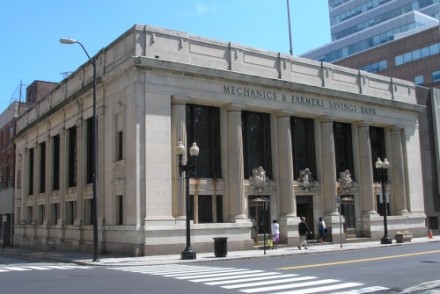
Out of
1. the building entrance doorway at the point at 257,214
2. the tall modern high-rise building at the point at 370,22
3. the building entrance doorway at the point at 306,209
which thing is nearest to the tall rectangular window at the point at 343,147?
the building entrance doorway at the point at 306,209

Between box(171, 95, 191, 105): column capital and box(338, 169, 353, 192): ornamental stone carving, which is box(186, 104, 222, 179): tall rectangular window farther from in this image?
box(338, 169, 353, 192): ornamental stone carving

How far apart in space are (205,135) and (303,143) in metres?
8.59

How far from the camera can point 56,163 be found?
4275cm

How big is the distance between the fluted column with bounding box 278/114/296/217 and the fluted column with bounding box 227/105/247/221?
3.29m

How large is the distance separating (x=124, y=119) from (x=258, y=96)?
8.96 m

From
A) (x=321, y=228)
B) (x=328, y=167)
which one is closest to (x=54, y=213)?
(x=321, y=228)

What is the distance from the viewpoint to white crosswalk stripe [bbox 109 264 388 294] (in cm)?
1355

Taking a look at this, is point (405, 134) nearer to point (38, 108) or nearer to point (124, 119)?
point (124, 119)

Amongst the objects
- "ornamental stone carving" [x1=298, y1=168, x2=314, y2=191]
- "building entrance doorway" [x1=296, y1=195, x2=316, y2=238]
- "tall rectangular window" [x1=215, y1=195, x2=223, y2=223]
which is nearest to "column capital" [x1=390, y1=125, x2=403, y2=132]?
"ornamental stone carving" [x1=298, y1=168, x2=314, y2=191]

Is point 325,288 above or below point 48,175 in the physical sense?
below

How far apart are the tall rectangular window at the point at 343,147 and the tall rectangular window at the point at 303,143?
2.62 metres

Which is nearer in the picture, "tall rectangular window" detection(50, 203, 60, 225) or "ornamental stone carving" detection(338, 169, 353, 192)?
"ornamental stone carving" detection(338, 169, 353, 192)

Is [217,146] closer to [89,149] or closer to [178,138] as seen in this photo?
[178,138]

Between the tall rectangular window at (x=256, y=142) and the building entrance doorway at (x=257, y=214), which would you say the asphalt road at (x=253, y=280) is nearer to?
the building entrance doorway at (x=257, y=214)
